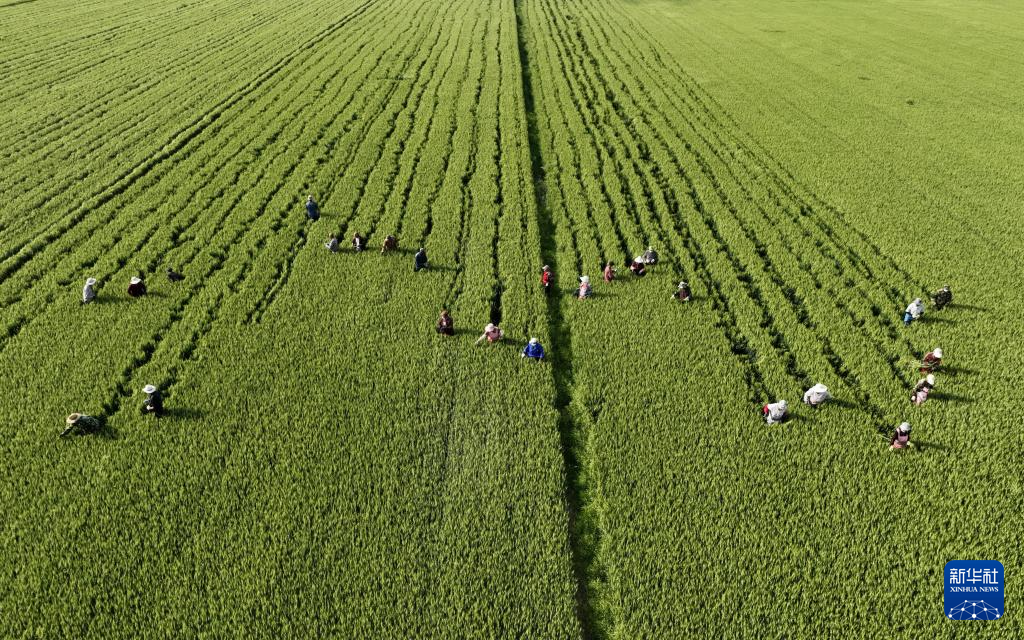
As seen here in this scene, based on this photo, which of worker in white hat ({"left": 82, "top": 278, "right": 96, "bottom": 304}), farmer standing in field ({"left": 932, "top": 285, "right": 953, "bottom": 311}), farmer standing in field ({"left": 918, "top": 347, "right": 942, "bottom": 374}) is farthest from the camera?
farmer standing in field ({"left": 932, "top": 285, "right": 953, "bottom": 311})

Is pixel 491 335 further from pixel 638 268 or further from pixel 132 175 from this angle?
pixel 132 175

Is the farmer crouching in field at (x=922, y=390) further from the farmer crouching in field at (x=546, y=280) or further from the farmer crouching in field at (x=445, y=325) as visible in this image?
the farmer crouching in field at (x=445, y=325)

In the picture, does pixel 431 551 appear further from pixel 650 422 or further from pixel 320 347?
pixel 320 347

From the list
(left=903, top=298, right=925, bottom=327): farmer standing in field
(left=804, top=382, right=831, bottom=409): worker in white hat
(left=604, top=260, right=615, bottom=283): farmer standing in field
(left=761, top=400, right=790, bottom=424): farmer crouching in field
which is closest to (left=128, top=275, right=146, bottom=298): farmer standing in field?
(left=604, top=260, right=615, bottom=283): farmer standing in field

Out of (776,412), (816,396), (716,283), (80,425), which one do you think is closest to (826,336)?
(816,396)

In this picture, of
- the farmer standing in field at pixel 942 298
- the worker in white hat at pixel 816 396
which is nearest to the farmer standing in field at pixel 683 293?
the worker in white hat at pixel 816 396

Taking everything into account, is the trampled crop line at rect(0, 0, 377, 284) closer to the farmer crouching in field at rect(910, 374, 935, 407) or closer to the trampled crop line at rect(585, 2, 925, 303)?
the farmer crouching in field at rect(910, 374, 935, 407)
